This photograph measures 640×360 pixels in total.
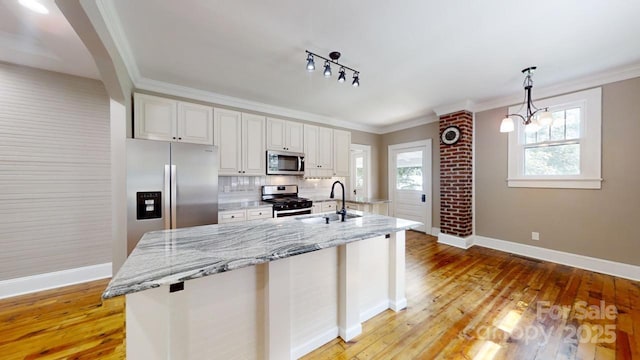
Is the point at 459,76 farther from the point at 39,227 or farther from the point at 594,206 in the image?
the point at 39,227

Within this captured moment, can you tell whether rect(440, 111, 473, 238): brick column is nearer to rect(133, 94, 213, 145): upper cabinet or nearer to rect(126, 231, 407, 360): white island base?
rect(126, 231, 407, 360): white island base

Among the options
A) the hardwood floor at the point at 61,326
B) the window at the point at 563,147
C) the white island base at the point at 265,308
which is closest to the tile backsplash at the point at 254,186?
the hardwood floor at the point at 61,326

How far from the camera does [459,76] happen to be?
9.84ft

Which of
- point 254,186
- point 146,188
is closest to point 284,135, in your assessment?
point 254,186

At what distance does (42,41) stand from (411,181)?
19.6 ft

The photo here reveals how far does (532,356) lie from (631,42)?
10.5ft

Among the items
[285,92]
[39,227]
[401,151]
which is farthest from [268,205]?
[401,151]

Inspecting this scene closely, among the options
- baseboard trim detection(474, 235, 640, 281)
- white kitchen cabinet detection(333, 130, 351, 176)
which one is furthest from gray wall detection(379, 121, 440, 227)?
white kitchen cabinet detection(333, 130, 351, 176)

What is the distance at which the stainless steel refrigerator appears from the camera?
2498 millimetres

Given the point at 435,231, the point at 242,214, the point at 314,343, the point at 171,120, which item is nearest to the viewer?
the point at 314,343

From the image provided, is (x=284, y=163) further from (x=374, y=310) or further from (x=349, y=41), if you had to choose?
(x=374, y=310)

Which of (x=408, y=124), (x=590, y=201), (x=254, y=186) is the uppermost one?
(x=408, y=124)

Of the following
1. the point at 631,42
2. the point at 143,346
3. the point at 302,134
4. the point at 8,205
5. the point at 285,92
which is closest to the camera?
the point at 143,346

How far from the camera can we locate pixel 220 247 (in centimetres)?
133
